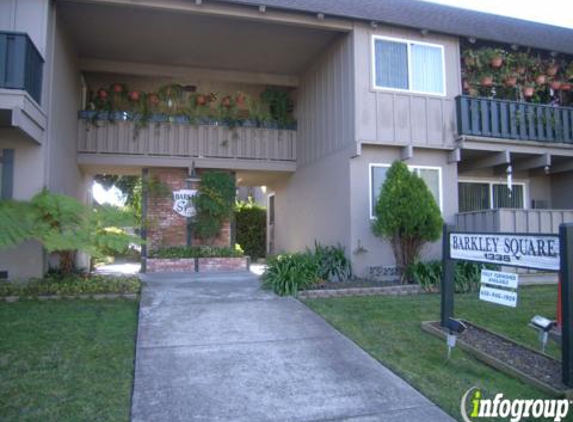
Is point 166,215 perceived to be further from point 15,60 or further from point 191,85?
point 15,60

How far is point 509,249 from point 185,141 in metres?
9.85

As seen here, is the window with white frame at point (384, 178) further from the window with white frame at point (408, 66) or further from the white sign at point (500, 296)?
the white sign at point (500, 296)

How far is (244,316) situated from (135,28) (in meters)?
7.93

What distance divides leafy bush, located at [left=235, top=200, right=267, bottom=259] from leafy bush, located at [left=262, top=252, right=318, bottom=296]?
7644 millimetres

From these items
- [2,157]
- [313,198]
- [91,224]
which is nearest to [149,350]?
[91,224]

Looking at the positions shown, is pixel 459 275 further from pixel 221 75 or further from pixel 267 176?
pixel 221 75

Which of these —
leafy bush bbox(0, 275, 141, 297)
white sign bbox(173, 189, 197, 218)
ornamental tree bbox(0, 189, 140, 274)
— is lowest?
leafy bush bbox(0, 275, 141, 297)

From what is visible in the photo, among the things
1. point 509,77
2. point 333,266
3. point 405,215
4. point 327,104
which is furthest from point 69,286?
point 509,77

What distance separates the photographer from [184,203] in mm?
12945

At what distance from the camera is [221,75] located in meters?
13.8

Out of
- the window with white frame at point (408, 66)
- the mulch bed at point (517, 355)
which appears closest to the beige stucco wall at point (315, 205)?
the window with white frame at point (408, 66)

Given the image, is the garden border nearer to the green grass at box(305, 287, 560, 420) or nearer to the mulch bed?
the green grass at box(305, 287, 560, 420)

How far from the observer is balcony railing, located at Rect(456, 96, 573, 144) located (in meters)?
10.9

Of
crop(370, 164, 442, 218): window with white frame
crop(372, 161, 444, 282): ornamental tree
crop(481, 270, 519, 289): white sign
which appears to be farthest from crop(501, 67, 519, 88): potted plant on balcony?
crop(481, 270, 519, 289): white sign
